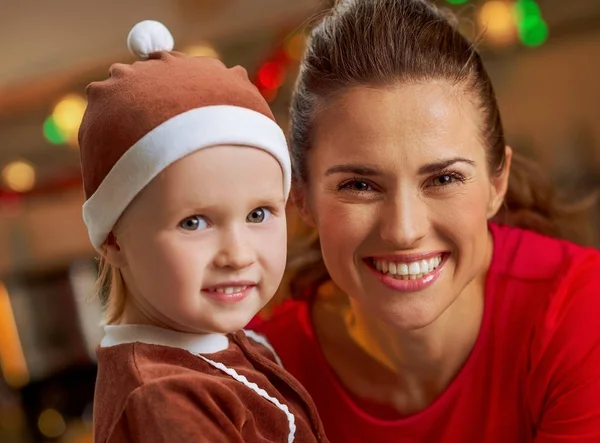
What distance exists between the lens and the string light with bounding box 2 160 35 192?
3.79m

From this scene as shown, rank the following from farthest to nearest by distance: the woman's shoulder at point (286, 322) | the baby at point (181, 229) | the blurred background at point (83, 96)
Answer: the blurred background at point (83, 96)
the woman's shoulder at point (286, 322)
the baby at point (181, 229)

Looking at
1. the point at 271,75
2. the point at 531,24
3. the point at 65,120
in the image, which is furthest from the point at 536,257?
the point at 65,120

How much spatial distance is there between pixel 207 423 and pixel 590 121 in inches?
123

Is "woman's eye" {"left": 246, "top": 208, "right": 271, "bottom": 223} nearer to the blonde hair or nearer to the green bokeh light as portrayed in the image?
the blonde hair

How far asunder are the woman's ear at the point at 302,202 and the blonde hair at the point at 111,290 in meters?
0.37

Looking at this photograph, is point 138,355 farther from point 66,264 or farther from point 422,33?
point 66,264

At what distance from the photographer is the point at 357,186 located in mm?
1159

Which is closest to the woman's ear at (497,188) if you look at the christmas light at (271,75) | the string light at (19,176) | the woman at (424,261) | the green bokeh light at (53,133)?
the woman at (424,261)

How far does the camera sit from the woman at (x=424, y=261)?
1.13 meters

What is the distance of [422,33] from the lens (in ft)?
3.95

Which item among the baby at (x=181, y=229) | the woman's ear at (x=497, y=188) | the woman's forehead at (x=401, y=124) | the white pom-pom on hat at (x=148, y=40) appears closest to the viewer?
the baby at (x=181, y=229)


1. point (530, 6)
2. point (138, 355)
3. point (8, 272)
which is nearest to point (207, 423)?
point (138, 355)

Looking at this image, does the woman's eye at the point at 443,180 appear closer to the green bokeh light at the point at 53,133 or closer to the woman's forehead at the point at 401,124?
the woman's forehead at the point at 401,124

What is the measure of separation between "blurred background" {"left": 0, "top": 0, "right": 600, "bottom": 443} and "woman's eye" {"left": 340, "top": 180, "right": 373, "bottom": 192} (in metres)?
2.32
